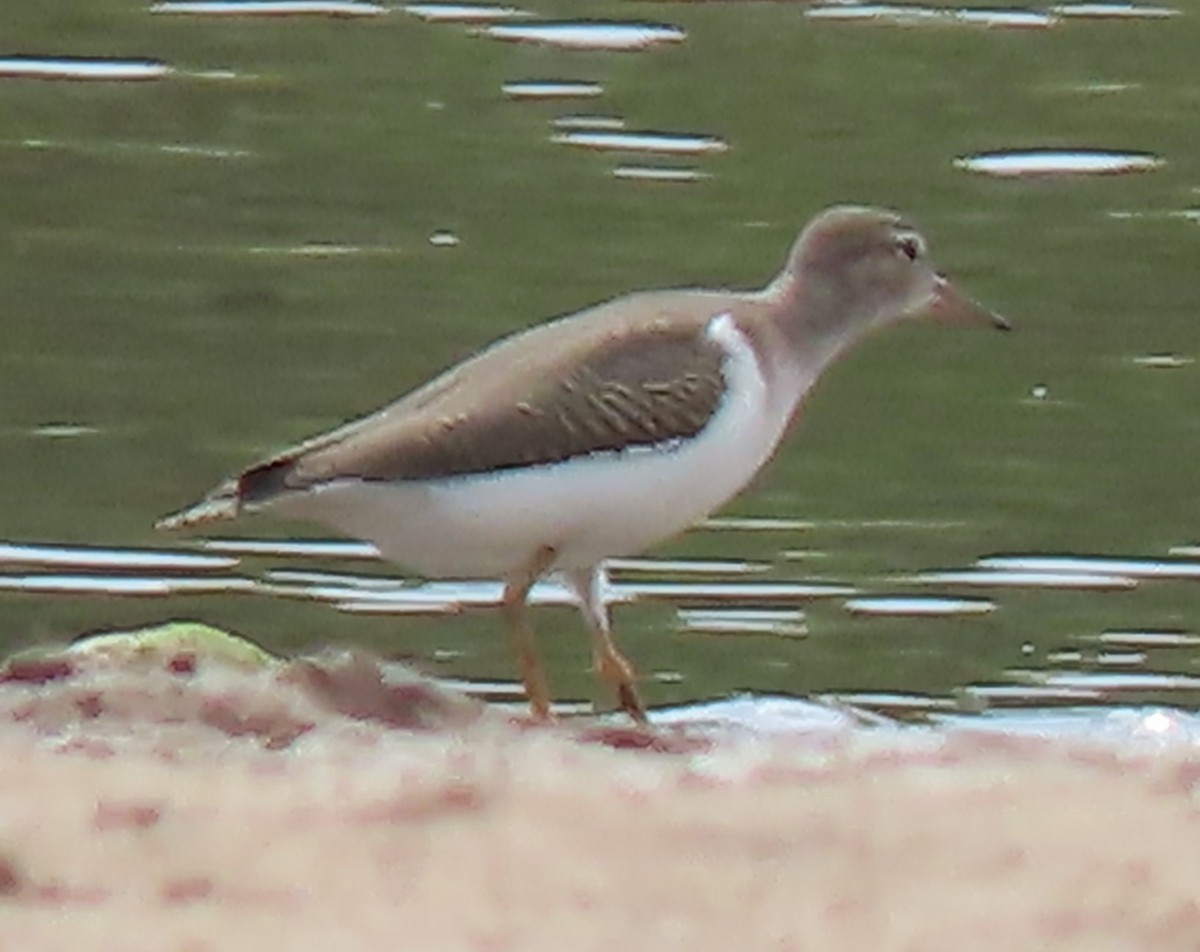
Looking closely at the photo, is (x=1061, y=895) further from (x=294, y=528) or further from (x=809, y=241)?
(x=294, y=528)

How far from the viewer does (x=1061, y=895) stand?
14.8ft

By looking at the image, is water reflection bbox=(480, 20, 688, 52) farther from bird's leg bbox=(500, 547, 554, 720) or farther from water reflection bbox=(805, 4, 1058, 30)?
bird's leg bbox=(500, 547, 554, 720)

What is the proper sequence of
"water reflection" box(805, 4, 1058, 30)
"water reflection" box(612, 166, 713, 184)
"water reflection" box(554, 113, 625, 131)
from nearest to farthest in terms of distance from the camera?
1. "water reflection" box(612, 166, 713, 184)
2. "water reflection" box(554, 113, 625, 131)
3. "water reflection" box(805, 4, 1058, 30)

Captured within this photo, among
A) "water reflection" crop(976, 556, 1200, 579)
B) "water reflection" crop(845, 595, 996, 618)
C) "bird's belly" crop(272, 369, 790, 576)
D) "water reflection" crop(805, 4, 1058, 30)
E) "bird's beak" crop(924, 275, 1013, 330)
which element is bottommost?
"water reflection" crop(805, 4, 1058, 30)

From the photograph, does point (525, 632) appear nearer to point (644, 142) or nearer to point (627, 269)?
point (627, 269)

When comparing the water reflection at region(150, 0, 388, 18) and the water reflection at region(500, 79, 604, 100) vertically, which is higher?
the water reflection at region(500, 79, 604, 100)

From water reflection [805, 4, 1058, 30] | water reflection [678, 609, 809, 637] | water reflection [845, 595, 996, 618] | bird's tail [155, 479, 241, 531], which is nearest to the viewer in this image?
bird's tail [155, 479, 241, 531]

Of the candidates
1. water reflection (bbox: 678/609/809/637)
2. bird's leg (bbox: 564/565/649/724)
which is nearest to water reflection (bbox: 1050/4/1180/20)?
water reflection (bbox: 678/609/809/637)

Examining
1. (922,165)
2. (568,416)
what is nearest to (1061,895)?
(568,416)

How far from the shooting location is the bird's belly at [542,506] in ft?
24.3

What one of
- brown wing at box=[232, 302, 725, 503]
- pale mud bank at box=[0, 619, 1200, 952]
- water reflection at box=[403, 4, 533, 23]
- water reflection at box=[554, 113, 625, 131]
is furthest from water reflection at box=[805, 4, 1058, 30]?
pale mud bank at box=[0, 619, 1200, 952]

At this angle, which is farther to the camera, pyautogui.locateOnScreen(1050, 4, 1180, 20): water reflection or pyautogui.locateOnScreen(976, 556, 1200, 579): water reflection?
pyautogui.locateOnScreen(1050, 4, 1180, 20): water reflection

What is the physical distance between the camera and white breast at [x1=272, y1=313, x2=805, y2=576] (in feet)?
24.4

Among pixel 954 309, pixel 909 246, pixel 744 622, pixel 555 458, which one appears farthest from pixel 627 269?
pixel 555 458
